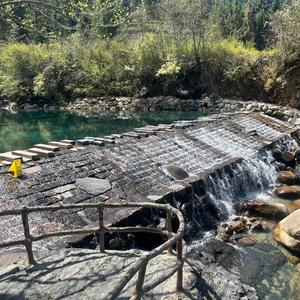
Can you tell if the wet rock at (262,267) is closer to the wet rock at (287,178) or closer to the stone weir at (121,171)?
the stone weir at (121,171)

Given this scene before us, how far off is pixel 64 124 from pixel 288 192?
19.0m

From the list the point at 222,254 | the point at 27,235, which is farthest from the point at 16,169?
the point at 222,254

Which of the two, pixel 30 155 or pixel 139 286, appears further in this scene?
pixel 30 155

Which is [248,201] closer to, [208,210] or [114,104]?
[208,210]

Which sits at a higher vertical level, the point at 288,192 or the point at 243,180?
the point at 243,180

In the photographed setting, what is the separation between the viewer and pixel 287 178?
14406 millimetres

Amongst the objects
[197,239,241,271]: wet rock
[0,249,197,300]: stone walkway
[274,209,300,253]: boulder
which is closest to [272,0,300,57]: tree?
[274,209,300,253]: boulder

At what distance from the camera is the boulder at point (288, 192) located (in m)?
13.1

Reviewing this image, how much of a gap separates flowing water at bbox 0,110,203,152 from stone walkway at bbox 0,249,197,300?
1609 cm

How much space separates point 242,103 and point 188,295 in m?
25.7

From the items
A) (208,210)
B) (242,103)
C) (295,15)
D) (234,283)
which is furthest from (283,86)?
(234,283)

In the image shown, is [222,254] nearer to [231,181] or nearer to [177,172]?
[177,172]

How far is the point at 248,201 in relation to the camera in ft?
40.0

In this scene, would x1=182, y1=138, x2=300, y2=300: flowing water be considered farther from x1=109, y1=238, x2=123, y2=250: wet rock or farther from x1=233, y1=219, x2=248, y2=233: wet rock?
x1=109, y1=238, x2=123, y2=250: wet rock
